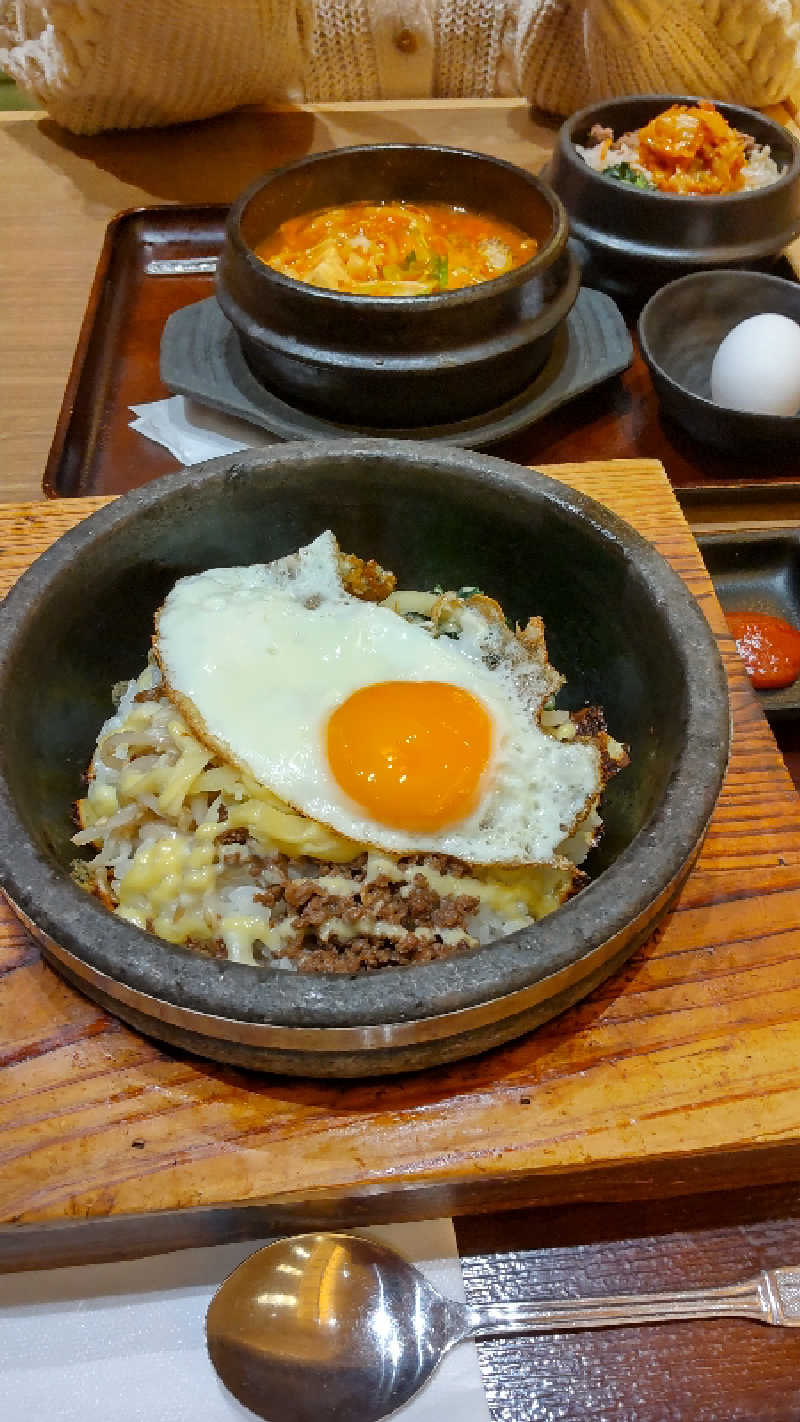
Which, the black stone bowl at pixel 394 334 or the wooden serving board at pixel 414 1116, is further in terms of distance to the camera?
the black stone bowl at pixel 394 334

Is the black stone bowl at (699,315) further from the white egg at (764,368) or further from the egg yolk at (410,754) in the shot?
the egg yolk at (410,754)

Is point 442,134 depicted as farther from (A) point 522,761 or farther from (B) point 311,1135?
(B) point 311,1135

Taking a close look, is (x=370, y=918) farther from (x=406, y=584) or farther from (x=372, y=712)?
(x=406, y=584)

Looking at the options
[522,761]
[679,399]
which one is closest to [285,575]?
[522,761]

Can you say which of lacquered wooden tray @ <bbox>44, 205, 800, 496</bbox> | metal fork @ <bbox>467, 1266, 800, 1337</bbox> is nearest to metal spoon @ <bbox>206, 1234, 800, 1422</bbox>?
metal fork @ <bbox>467, 1266, 800, 1337</bbox>

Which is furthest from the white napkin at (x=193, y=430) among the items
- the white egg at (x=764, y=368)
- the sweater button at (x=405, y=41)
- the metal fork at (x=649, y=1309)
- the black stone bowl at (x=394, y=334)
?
the sweater button at (x=405, y=41)

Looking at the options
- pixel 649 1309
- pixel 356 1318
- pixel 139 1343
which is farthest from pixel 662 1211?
pixel 139 1343
